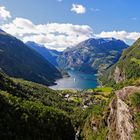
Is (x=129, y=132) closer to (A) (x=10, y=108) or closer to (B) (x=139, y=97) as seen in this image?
(B) (x=139, y=97)

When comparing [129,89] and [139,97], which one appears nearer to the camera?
[139,97]

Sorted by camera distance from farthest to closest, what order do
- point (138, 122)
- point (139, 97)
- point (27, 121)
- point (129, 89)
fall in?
point (27, 121) → point (129, 89) → point (139, 97) → point (138, 122)

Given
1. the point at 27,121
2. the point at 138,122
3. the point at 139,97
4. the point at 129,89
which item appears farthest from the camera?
the point at 27,121

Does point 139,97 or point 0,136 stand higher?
point 139,97

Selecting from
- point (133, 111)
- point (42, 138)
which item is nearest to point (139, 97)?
point (133, 111)

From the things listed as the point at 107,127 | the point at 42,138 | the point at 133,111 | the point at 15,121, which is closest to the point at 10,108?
the point at 15,121

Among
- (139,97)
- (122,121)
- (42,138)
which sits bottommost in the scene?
(42,138)

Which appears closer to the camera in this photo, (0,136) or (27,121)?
(0,136)

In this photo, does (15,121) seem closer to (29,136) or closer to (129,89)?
(29,136)

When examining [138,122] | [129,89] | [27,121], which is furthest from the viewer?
[27,121]
